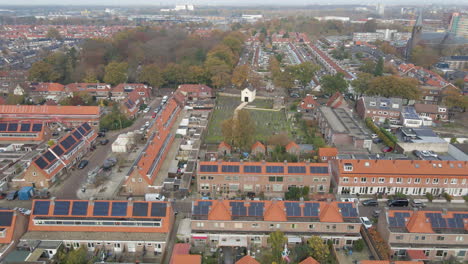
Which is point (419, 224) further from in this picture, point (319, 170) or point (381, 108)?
point (381, 108)

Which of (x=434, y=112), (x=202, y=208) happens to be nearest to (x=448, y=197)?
(x=202, y=208)

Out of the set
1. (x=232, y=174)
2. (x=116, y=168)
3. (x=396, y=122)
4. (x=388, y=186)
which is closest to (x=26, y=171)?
(x=116, y=168)

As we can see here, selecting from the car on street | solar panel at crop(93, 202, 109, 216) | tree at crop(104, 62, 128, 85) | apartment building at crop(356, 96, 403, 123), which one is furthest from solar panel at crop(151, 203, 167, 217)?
tree at crop(104, 62, 128, 85)

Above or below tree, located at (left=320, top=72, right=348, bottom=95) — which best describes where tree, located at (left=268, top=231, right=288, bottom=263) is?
below

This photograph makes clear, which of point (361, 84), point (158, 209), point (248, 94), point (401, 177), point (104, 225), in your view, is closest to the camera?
point (104, 225)

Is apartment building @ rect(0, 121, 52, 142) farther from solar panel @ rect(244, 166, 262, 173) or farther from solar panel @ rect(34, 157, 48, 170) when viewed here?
solar panel @ rect(244, 166, 262, 173)
